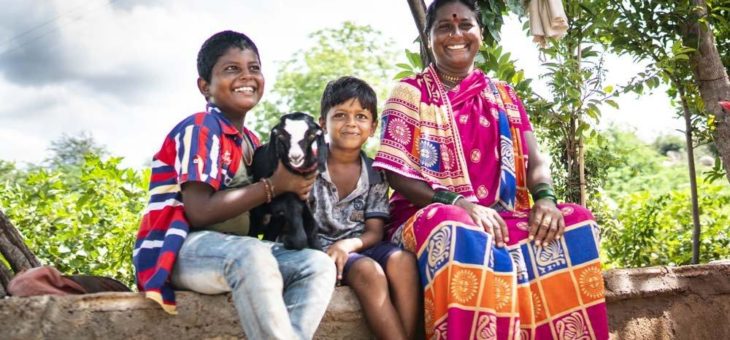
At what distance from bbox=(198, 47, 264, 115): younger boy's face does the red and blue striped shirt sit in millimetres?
114

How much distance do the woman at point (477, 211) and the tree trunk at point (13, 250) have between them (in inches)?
72.9

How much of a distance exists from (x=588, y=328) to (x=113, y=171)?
416 cm

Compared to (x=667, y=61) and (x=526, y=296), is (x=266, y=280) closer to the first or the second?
(x=526, y=296)

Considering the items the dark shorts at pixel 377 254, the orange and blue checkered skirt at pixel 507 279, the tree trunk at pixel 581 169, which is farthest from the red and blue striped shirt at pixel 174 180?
Answer: the tree trunk at pixel 581 169

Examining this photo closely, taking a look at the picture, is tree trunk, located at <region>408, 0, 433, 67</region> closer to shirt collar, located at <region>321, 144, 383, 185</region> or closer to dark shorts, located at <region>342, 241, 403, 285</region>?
shirt collar, located at <region>321, 144, 383, 185</region>

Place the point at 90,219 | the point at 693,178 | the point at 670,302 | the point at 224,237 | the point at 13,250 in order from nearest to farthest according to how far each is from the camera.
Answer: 1. the point at 224,237
2. the point at 13,250
3. the point at 670,302
4. the point at 693,178
5. the point at 90,219

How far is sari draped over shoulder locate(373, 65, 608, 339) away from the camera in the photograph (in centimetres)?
300

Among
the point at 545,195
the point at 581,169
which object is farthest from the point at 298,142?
the point at 581,169

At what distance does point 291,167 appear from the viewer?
2.93 metres

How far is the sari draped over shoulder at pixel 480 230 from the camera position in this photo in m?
3.00

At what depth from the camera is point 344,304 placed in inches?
125

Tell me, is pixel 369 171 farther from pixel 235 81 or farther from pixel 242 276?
pixel 242 276

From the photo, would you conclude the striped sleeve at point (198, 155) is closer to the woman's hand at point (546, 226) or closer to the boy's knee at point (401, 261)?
the boy's knee at point (401, 261)

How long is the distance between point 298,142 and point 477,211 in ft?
2.67
